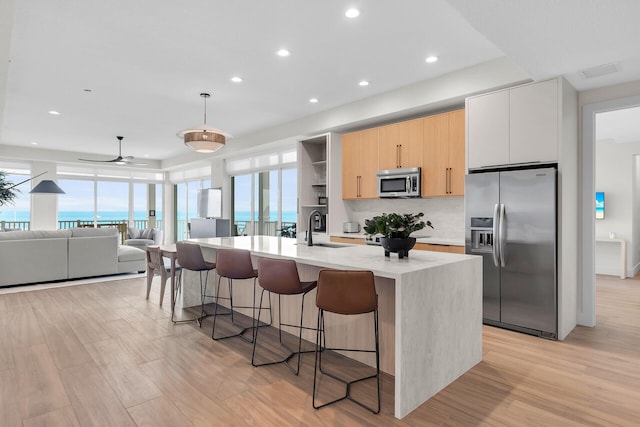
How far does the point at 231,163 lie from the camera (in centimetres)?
903

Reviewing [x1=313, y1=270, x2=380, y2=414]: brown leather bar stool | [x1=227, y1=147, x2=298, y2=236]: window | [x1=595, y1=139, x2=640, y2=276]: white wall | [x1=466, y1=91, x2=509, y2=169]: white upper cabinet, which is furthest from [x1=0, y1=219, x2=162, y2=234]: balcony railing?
[x1=595, y1=139, x2=640, y2=276]: white wall

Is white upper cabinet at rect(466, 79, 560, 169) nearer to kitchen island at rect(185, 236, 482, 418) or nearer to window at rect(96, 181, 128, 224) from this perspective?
kitchen island at rect(185, 236, 482, 418)

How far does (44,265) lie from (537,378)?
6936 mm

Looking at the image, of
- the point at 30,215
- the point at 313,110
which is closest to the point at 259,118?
the point at 313,110

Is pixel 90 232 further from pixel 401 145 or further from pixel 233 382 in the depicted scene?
pixel 401 145

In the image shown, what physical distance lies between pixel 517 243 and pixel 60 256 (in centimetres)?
681

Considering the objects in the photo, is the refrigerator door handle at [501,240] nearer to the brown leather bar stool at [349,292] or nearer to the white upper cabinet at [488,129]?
the white upper cabinet at [488,129]

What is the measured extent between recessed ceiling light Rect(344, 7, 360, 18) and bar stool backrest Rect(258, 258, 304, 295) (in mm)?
2093

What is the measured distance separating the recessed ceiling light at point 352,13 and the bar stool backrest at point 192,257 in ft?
8.58

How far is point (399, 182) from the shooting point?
4.82 metres

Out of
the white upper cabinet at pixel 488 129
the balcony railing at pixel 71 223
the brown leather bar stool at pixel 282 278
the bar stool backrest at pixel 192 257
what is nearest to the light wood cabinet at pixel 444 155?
the white upper cabinet at pixel 488 129

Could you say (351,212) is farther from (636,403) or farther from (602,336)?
(636,403)

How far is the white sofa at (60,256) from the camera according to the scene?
5.55 m

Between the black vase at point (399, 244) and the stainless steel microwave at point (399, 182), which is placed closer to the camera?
the black vase at point (399, 244)
